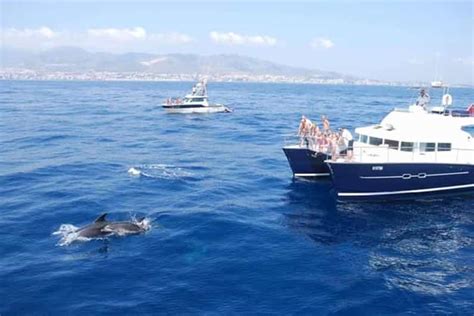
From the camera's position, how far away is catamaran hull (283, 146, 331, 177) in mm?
38425

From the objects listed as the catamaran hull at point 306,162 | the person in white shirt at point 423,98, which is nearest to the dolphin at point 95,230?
the catamaran hull at point 306,162

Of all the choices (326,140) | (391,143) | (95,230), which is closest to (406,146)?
(391,143)

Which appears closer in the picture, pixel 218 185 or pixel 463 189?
pixel 463 189

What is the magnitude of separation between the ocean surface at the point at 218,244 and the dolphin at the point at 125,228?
0.59 meters

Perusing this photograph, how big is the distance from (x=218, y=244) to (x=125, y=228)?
5075 mm

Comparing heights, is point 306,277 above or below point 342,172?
below

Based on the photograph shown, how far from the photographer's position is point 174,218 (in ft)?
96.1

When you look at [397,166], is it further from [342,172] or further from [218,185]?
[218,185]

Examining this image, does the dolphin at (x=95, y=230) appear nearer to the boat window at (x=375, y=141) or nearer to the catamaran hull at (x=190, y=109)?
the boat window at (x=375, y=141)

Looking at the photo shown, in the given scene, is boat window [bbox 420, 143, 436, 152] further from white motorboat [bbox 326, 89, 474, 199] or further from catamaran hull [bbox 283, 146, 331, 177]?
catamaran hull [bbox 283, 146, 331, 177]

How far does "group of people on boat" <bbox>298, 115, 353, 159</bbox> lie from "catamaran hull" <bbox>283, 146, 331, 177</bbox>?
631 millimetres

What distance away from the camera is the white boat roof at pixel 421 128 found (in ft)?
111

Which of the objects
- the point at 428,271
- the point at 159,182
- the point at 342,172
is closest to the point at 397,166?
the point at 342,172

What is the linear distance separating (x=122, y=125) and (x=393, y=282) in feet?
183
